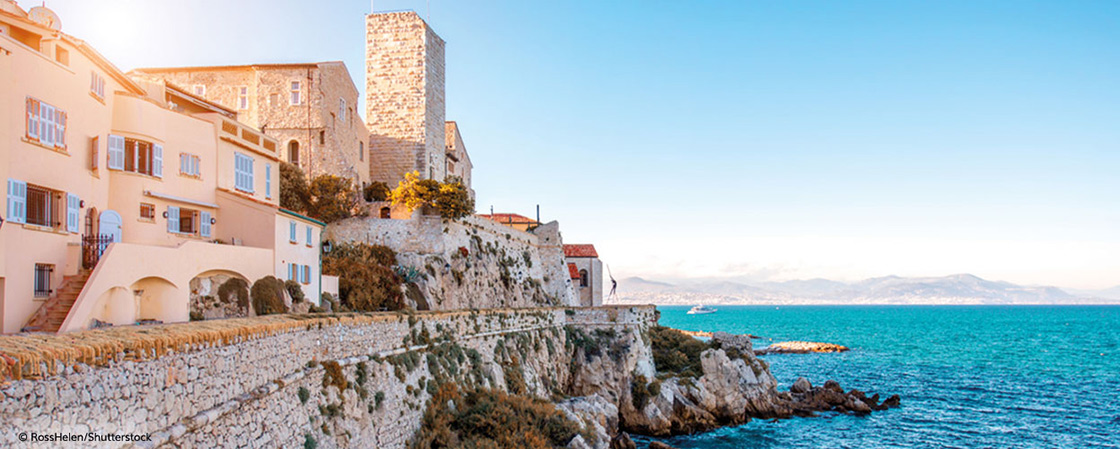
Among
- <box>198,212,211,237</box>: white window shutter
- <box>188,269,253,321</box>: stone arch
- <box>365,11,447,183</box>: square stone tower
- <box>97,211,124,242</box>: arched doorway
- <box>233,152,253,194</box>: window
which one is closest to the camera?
<box>97,211,124,242</box>: arched doorway

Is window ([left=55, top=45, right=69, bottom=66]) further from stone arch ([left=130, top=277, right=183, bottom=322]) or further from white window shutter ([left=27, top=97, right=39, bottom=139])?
stone arch ([left=130, top=277, right=183, bottom=322])

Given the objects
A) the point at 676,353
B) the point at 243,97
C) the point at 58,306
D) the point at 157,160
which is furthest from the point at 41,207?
the point at 676,353

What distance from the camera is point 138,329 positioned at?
38.3ft

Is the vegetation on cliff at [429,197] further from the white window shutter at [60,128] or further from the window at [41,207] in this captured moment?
the window at [41,207]

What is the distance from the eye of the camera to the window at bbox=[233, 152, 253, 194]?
25.5 meters

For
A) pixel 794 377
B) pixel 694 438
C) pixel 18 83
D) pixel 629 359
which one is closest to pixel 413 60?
pixel 629 359

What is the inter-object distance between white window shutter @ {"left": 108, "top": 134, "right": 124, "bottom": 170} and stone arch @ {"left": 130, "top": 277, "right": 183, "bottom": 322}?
3.68m

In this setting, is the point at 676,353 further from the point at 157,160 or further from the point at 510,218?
the point at 157,160

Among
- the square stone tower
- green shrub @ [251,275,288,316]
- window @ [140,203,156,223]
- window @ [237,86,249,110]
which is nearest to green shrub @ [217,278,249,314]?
green shrub @ [251,275,288,316]

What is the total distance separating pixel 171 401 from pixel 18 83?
948 cm

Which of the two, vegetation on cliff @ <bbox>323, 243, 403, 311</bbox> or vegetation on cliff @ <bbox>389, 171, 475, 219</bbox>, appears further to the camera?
vegetation on cliff @ <bbox>389, 171, 475, 219</bbox>

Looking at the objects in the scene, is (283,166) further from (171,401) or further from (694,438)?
(171,401)

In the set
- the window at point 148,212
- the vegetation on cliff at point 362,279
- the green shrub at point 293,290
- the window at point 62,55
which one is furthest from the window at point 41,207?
the vegetation on cliff at point 362,279

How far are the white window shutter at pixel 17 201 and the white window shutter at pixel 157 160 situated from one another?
5.31m
